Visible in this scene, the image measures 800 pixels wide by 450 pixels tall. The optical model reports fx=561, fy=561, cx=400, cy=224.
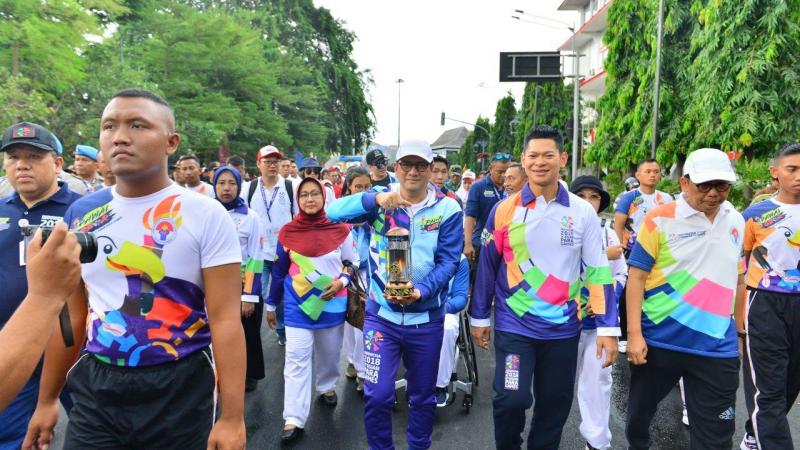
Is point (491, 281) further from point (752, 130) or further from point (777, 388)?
point (752, 130)

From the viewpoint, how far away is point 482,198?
7.43 m

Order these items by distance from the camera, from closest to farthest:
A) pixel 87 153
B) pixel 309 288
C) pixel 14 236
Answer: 1. pixel 14 236
2. pixel 309 288
3. pixel 87 153

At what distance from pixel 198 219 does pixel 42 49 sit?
52.7 ft

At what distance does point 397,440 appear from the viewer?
173 inches

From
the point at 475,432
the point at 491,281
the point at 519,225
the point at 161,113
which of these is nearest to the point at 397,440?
the point at 475,432

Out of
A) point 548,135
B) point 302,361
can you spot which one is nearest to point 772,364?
point 548,135

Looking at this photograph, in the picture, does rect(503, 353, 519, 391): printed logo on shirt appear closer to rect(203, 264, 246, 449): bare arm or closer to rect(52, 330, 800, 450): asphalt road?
rect(52, 330, 800, 450): asphalt road

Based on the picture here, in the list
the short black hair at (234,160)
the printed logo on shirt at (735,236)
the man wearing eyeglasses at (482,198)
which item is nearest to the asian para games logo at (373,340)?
the printed logo on shirt at (735,236)

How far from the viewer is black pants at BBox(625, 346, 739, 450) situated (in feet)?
10.7

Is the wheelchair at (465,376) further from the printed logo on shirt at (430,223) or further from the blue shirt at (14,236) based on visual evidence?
the blue shirt at (14,236)

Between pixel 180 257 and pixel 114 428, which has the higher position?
pixel 180 257

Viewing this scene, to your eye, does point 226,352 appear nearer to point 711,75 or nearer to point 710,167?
point 710,167

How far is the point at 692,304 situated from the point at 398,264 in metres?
1.78

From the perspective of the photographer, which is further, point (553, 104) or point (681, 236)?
point (553, 104)
